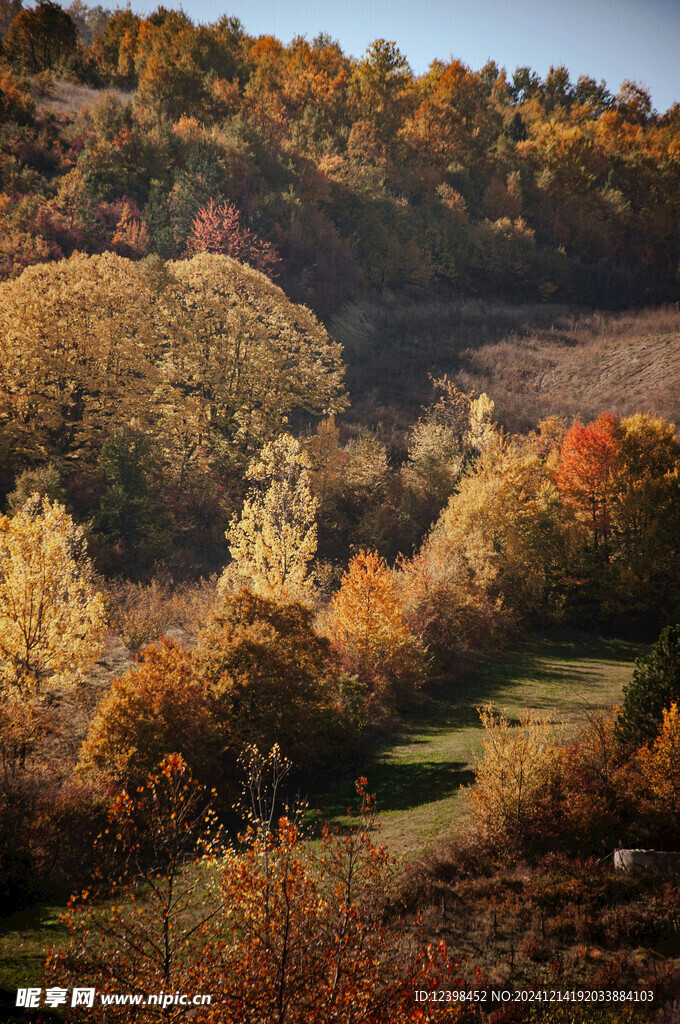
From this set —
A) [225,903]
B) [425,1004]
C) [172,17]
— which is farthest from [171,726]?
[172,17]

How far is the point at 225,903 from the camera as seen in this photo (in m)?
10.6

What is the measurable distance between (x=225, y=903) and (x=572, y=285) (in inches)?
3266

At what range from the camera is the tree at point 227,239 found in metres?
53.4

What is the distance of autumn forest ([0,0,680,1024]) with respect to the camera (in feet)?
39.4

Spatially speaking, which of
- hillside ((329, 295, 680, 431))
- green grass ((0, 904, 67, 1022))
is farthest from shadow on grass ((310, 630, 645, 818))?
hillside ((329, 295, 680, 431))

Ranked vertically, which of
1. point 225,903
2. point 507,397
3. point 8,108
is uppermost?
point 8,108

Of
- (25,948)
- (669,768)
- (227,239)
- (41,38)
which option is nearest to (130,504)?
(25,948)

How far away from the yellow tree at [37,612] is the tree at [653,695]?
17975mm

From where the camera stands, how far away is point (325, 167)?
68688 mm

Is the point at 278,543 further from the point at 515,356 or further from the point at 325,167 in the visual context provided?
the point at 325,167

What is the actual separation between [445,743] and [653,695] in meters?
8.08

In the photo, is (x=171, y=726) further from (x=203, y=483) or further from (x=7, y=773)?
(x=203, y=483)

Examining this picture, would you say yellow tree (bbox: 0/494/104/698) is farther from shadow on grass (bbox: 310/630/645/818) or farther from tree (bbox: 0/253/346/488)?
tree (bbox: 0/253/346/488)

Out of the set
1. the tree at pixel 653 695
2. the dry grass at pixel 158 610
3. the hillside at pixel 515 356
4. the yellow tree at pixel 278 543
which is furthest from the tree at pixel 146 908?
the hillside at pixel 515 356
